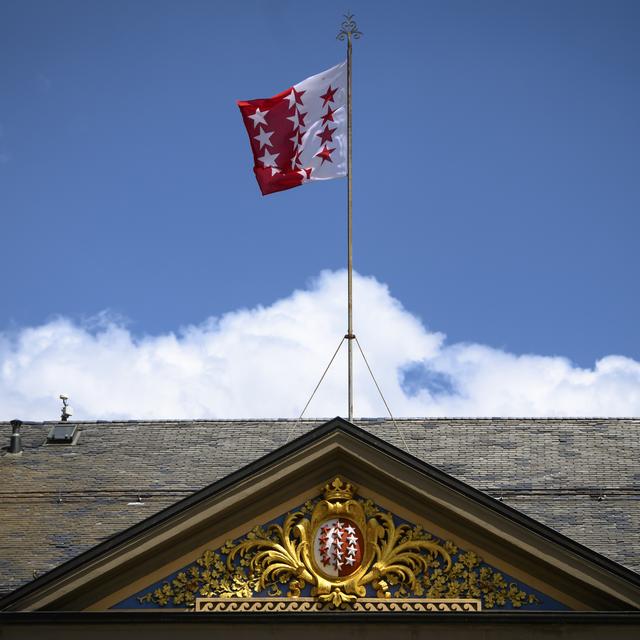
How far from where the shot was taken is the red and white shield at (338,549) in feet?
68.3

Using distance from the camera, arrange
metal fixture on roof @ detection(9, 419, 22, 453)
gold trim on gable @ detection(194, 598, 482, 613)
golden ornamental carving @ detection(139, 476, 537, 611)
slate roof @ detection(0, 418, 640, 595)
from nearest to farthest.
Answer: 1. gold trim on gable @ detection(194, 598, 482, 613)
2. golden ornamental carving @ detection(139, 476, 537, 611)
3. slate roof @ detection(0, 418, 640, 595)
4. metal fixture on roof @ detection(9, 419, 22, 453)

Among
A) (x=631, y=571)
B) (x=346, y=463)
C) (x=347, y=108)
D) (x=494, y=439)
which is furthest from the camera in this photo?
(x=494, y=439)

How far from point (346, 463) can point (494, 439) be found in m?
6.30

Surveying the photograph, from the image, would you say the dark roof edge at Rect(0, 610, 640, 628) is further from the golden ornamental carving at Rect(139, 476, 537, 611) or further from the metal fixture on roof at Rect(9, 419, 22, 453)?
the metal fixture on roof at Rect(9, 419, 22, 453)

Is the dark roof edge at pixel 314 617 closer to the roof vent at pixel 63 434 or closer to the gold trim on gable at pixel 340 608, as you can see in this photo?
the gold trim on gable at pixel 340 608

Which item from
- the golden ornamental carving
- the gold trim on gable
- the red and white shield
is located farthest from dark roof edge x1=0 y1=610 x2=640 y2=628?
the red and white shield

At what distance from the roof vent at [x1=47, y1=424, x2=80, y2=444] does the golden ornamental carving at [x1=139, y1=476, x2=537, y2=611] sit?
8.30 metres

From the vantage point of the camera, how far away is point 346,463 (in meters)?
21.5

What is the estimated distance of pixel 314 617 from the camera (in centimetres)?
2041

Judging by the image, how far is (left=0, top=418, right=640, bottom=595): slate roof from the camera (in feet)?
76.9

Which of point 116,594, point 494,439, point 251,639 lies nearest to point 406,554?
point 251,639

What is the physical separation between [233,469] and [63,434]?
4.60 meters

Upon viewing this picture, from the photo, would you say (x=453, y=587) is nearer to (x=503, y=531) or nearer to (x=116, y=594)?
(x=503, y=531)

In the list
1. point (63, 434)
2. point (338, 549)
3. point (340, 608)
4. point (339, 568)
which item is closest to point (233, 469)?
point (63, 434)
